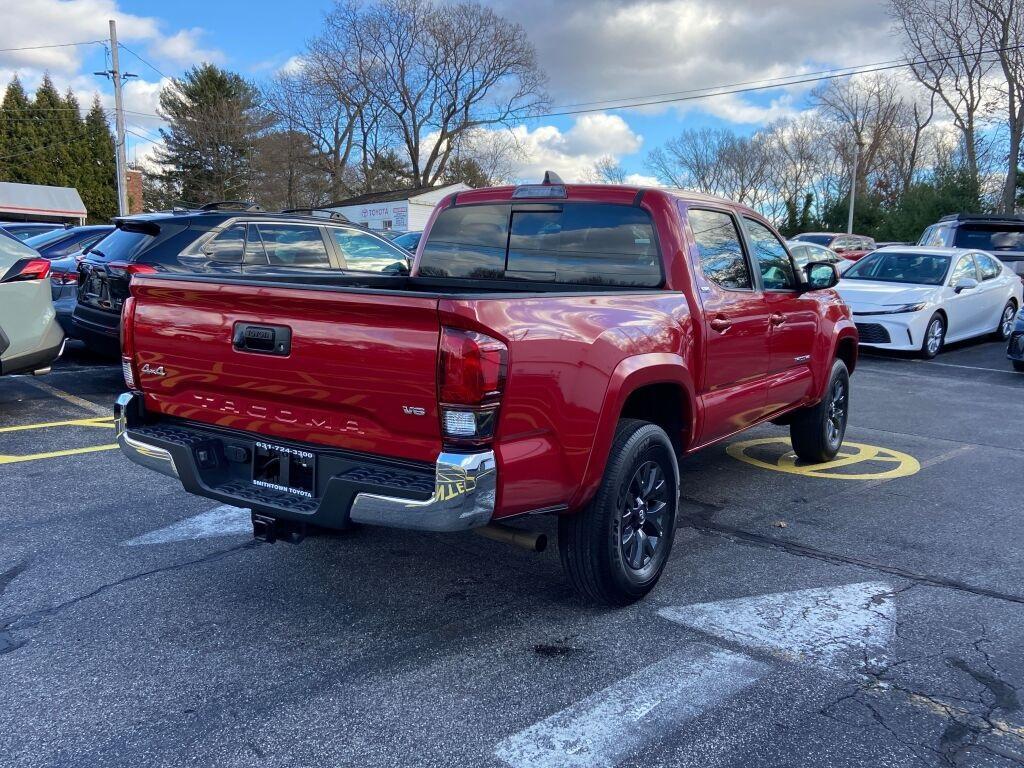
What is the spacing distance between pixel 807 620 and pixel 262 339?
105 inches

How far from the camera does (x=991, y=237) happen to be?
1658cm

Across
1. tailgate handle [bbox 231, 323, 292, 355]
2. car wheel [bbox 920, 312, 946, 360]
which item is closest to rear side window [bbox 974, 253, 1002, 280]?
car wheel [bbox 920, 312, 946, 360]

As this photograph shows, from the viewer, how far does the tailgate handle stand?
3.26 m

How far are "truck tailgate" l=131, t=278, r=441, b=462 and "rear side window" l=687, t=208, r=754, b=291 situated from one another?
2110mm

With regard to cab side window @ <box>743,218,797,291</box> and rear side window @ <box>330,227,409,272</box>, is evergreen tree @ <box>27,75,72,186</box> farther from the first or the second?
cab side window @ <box>743,218,797,291</box>

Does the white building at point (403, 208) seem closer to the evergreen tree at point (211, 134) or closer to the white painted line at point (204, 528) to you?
the evergreen tree at point (211, 134)

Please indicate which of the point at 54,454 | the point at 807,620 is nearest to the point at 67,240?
the point at 54,454

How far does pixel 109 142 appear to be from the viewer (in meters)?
63.7

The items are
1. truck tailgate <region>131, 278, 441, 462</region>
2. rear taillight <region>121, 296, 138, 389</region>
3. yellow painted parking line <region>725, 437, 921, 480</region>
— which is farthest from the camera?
yellow painted parking line <region>725, 437, 921, 480</region>

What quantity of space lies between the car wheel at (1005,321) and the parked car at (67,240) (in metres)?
15.1

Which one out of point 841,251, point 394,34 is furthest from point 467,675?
point 394,34

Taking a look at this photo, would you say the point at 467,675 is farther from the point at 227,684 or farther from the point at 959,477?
the point at 959,477

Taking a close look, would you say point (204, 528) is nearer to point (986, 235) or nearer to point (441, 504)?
point (441, 504)

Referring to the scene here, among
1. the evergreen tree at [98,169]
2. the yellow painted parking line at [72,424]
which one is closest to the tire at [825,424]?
the yellow painted parking line at [72,424]
